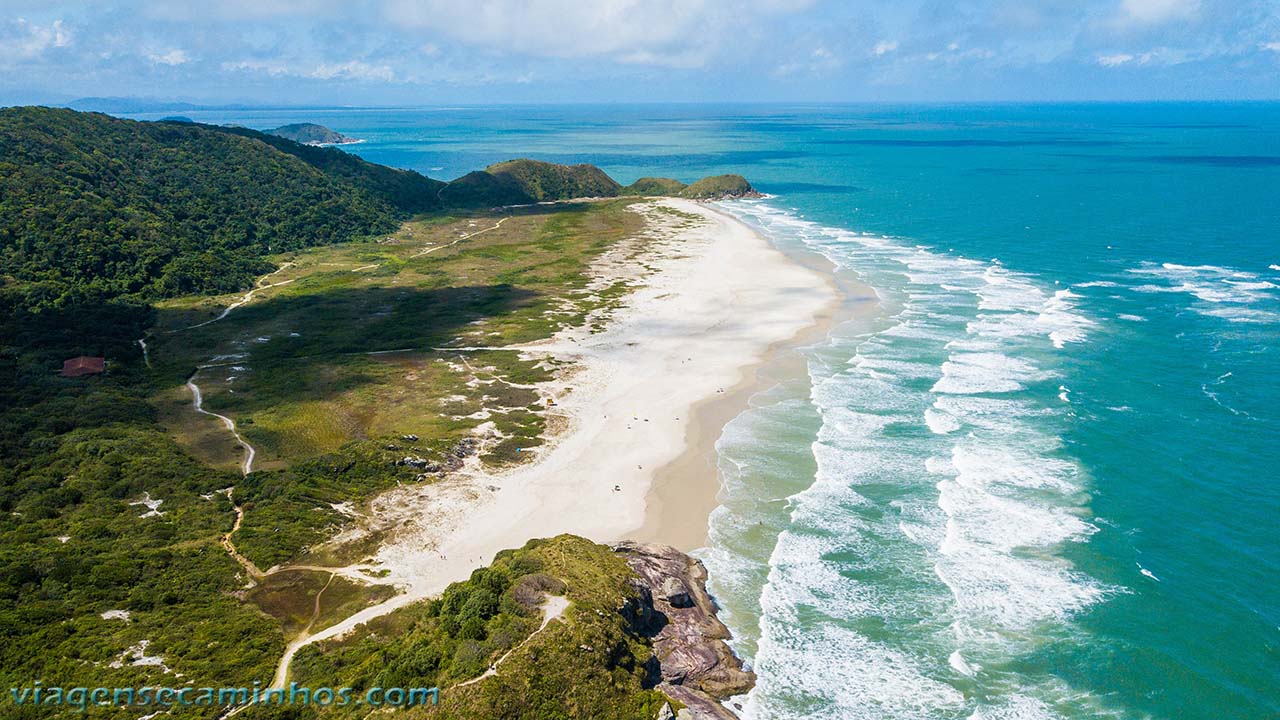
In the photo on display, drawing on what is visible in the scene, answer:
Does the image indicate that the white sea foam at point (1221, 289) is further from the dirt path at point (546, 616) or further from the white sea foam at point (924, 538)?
the dirt path at point (546, 616)

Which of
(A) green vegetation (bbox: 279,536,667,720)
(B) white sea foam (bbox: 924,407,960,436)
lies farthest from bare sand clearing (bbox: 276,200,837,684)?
(B) white sea foam (bbox: 924,407,960,436)

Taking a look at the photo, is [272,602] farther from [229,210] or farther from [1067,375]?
[229,210]

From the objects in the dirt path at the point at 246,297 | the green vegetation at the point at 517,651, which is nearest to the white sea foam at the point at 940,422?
the green vegetation at the point at 517,651

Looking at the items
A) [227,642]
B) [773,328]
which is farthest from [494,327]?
[227,642]

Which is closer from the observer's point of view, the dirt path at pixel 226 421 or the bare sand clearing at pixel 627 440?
the bare sand clearing at pixel 627 440

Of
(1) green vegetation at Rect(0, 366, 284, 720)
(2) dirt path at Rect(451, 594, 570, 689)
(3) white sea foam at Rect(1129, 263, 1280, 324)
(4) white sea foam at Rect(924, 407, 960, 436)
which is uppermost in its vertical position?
(3) white sea foam at Rect(1129, 263, 1280, 324)

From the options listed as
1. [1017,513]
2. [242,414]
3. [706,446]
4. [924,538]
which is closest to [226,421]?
[242,414]

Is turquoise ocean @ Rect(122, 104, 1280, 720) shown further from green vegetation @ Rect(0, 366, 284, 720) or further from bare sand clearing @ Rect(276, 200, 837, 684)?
green vegetation @ Rect(0, 366, 284, 720)
